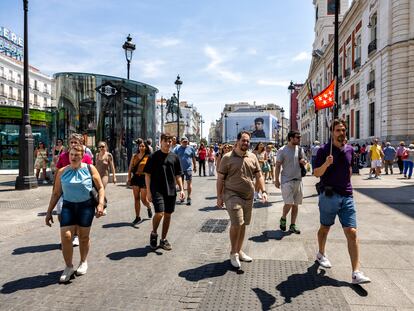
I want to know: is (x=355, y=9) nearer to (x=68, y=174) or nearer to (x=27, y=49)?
(x=27, y=49)

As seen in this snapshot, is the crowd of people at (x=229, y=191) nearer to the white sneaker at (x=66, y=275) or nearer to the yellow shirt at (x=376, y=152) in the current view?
the white sneaker at (x=66, y=275)

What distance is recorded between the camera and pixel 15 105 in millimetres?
44594

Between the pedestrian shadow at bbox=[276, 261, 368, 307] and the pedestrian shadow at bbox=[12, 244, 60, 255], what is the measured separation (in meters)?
3.49

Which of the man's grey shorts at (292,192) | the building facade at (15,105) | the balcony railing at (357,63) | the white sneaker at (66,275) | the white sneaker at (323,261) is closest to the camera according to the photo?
A: the white sneaker at (66,275)

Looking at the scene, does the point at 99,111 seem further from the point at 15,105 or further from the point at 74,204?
the point at 15,105

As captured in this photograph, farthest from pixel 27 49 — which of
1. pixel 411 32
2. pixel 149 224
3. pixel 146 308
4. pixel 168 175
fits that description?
pixel 411 32

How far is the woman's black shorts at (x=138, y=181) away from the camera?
23.6 ft

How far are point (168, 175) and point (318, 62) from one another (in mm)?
52116

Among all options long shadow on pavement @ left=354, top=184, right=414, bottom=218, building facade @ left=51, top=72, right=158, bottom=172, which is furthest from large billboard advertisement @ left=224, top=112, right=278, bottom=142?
long shadow on pavement @ left=354, top=184, right=414, bottom=218

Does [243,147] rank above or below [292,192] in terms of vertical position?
above

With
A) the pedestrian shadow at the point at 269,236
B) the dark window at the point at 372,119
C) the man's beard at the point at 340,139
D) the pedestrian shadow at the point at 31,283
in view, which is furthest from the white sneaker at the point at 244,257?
the dark window at the point at 372,119

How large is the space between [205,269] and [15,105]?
47.4 metres

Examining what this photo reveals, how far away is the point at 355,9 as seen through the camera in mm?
31469

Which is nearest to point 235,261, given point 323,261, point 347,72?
point 323,261
